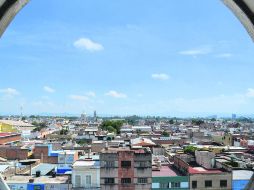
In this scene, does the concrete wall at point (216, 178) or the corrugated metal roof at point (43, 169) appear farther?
the corrugated metal roof at point (43, 169)

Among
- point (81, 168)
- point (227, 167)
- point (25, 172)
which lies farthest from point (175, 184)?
point (25, 172)

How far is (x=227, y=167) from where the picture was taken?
52.9 ft

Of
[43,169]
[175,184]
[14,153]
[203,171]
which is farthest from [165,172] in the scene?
[14,153]

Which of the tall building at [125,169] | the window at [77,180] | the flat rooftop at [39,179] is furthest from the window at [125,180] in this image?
the flat rooftop at [39,179]

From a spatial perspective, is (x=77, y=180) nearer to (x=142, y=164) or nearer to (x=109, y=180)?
(x=109, y=180)

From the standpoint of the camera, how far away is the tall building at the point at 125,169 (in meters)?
14.3

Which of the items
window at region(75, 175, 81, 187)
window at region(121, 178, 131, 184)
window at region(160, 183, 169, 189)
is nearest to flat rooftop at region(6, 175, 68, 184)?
window at region(75, 175, 81, 187)

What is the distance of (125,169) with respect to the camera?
14.4m

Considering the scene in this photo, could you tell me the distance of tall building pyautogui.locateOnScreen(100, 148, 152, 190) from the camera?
14.3 metres

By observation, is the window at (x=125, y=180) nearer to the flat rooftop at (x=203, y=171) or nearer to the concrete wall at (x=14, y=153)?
the flat rooftop at (x=203, y=171)

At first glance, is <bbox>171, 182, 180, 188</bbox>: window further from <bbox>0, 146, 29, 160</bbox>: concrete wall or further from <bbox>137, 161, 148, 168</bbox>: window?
<bbox>0, 146, 29, 160</bbox>: concrete wall

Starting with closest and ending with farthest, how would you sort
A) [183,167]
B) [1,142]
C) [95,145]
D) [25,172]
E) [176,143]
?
1. [183,167]
2. [25,172]
3. [95,145]
4. [1,142]
5. [176,143]

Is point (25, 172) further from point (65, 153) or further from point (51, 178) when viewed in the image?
point (65, 153)

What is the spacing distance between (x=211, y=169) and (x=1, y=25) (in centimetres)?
1622
